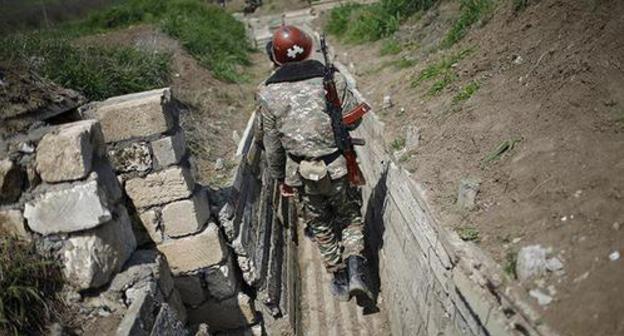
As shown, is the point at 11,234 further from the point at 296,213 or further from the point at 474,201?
the point at 296,213

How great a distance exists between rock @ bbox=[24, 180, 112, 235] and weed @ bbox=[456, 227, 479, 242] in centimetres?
237

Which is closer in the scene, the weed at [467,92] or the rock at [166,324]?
the rock at [166,324]

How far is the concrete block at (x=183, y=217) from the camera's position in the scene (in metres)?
3.23

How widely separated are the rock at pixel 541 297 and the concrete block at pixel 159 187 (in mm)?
2396

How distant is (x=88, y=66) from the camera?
5.81 metres

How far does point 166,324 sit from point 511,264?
7.13ft

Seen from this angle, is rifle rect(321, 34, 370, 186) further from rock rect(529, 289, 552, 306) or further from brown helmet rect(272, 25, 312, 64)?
rock rect(529, 289, 552, 306)

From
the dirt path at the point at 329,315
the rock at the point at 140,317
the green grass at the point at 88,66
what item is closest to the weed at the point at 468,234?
the dirt path at the point at 329,315

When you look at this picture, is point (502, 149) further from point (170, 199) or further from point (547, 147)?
point (170, 199)

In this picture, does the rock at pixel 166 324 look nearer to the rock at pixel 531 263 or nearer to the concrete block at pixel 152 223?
the concrete block at pixel 152 223

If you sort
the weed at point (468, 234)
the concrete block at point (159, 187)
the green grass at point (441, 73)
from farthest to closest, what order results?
the green grass at point (441, 73) → the concrete block at point (159, 187) → the weed at point (468, 234)

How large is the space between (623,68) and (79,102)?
407cm

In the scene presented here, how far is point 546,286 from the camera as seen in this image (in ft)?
7.32

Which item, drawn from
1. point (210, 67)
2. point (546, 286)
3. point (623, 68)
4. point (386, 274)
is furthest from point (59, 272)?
point (210, 67)
